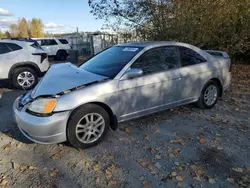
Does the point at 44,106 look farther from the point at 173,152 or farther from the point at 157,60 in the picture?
the point at 157,60

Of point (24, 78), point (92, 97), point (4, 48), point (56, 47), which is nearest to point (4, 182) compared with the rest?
point (92, 97)

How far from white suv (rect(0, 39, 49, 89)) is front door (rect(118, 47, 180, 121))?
15.4 feet

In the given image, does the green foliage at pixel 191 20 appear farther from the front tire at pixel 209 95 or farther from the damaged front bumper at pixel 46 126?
the damaged front bumper at pixel 46 126

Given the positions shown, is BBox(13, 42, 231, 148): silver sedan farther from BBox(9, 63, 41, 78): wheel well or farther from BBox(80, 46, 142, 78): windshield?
BBox(9, 63, 41, 78): wheel well

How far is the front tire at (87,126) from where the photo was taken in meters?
3.27

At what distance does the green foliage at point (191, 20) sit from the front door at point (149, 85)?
438 cm

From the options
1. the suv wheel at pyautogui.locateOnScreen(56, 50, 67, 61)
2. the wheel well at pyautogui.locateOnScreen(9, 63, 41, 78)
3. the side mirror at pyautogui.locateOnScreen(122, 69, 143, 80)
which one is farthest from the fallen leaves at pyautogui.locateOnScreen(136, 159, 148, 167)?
the suv wheel at pyautogui.locateOnScreen(56, 50, 67, 61)

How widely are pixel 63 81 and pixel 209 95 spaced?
3.11 metres

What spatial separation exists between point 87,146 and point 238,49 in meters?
7.86

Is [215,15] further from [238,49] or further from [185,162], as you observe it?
[185,162]

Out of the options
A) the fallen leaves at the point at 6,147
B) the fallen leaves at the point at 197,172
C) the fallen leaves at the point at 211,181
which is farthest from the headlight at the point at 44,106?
the fallen leaves at the point at 211,181

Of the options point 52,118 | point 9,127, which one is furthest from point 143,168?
point 9,127

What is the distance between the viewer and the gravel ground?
2.77m

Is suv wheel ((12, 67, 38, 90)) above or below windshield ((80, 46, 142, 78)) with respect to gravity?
below
